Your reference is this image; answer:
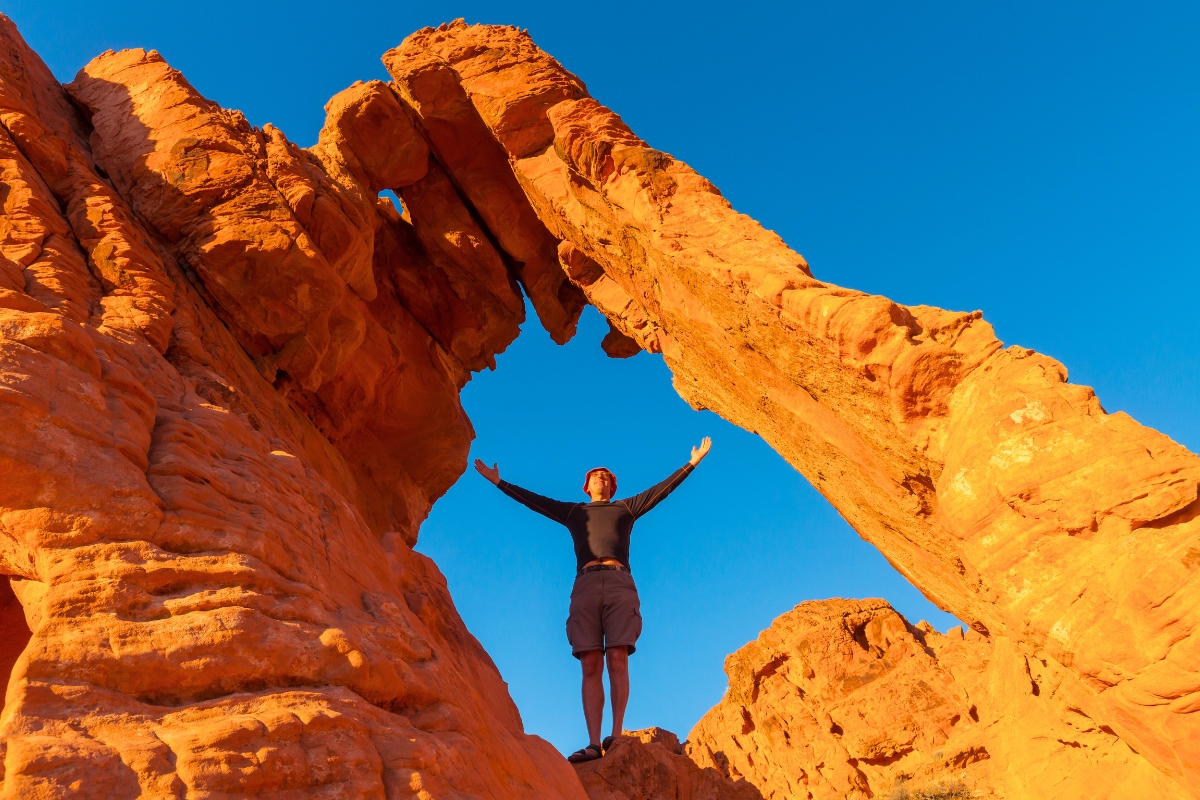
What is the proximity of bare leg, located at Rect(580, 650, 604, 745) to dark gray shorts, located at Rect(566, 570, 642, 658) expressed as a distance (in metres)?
0.12

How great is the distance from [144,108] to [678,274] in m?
8.09

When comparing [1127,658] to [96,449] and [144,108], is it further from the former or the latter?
[144,108]

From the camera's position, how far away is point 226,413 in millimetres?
7387

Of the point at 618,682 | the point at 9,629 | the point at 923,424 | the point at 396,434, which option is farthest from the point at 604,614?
the point at 396,434

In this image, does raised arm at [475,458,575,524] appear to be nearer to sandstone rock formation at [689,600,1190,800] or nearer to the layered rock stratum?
the layered rock stratum

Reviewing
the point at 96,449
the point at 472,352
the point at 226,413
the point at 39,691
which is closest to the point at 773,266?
the point at 226,413

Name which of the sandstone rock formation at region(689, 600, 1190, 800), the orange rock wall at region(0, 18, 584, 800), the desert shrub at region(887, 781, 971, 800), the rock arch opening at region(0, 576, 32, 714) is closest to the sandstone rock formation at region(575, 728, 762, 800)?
the orange rock wall at region(0, 18, 584, 800)

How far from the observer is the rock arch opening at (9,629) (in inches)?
251

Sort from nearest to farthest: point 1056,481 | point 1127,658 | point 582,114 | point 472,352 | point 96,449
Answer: point 96,449, point 1127,658, point 1056,481, point 582,114, point 472,352

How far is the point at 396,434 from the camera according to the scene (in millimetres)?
15055

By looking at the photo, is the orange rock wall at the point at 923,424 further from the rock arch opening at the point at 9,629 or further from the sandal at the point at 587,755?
the rock arch opening at the point at 9,629

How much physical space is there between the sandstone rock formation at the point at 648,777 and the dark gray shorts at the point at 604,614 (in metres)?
1.20

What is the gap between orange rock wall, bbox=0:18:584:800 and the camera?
14.5ft

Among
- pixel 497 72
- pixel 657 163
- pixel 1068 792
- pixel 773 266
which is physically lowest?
pixel 1068 792
